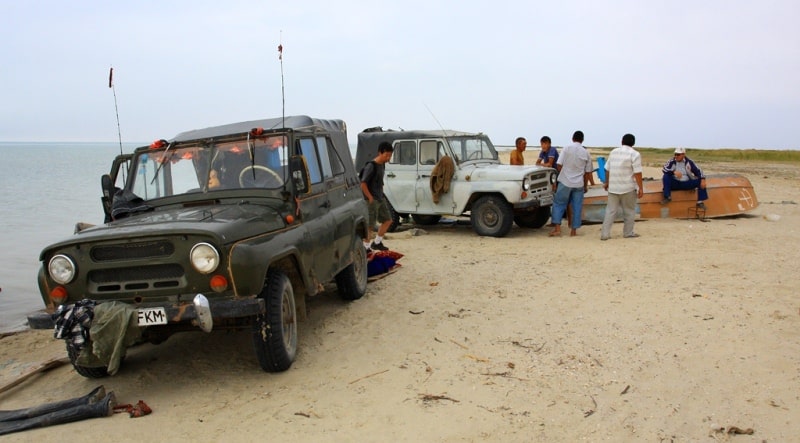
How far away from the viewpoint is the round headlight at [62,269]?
4.38 m

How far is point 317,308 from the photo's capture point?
6770 millimetres

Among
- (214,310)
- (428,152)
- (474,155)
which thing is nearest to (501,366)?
(214,310)

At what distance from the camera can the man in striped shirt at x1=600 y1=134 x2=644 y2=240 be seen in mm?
9805

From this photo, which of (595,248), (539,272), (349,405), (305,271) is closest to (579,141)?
(595,248)

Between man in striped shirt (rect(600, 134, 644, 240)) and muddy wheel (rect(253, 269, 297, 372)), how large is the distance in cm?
657

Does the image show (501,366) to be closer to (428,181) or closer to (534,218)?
(428,181)

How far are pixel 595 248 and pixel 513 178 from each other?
189cm

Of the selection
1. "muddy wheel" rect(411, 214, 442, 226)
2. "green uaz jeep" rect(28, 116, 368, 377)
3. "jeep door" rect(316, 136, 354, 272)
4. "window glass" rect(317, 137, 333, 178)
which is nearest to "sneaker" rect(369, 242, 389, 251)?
"jeep door" rect(316, 136, 354, 272)

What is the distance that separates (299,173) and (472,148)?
6.81 meters

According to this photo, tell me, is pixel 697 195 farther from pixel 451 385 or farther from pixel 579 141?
pixel 451 385

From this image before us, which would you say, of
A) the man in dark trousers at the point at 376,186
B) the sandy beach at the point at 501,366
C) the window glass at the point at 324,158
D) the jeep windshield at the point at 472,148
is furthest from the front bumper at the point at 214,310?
the jeep windshield at the point at 472,148

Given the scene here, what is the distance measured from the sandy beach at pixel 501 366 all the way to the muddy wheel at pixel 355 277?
0.50 ft

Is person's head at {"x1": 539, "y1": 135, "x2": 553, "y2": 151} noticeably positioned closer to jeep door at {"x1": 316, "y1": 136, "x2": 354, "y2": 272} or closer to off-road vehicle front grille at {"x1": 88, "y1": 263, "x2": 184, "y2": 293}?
jeep door at {"x1": 316, "y1": 136, "x2": 354, "y2": 272}

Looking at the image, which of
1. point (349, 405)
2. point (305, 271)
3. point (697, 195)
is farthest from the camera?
point (697, 195)
